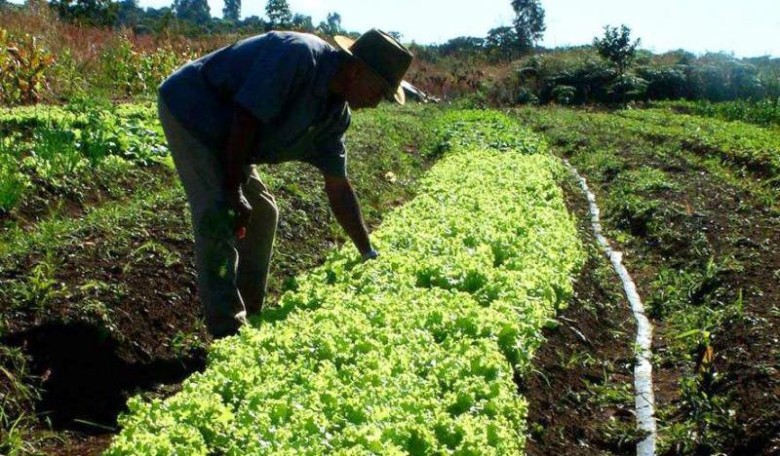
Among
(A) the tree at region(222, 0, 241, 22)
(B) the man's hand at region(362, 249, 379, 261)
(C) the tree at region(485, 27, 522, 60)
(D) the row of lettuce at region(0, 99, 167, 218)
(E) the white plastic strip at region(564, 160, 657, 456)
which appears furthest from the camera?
(A) the tree at region(222, 0, 241, 22)

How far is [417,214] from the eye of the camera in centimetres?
743

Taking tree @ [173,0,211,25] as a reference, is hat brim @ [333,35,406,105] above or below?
below

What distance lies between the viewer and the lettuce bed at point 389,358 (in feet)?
11.0

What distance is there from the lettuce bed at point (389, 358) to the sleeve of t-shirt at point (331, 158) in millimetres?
602

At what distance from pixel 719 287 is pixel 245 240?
167 inches

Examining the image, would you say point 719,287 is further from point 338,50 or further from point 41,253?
point 41,253

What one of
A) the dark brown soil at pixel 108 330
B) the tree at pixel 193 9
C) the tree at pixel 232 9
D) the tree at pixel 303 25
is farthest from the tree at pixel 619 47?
the tree at pixel 232 9

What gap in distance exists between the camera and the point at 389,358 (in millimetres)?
4043

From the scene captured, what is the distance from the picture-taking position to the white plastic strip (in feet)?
17.3

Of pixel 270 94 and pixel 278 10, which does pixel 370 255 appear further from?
pixel 278 10

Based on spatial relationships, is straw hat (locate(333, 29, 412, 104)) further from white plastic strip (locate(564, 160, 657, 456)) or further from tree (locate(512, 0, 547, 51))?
tree (locate(512, 0, 547, 51))

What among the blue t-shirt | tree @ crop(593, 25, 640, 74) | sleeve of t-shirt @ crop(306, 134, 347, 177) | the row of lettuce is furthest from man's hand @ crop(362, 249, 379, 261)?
tree @ crop(593, 25, 640, 74)

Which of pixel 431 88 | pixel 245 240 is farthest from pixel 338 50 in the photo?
pixel 431 88

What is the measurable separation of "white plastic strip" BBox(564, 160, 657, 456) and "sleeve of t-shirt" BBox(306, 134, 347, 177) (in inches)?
93.5
